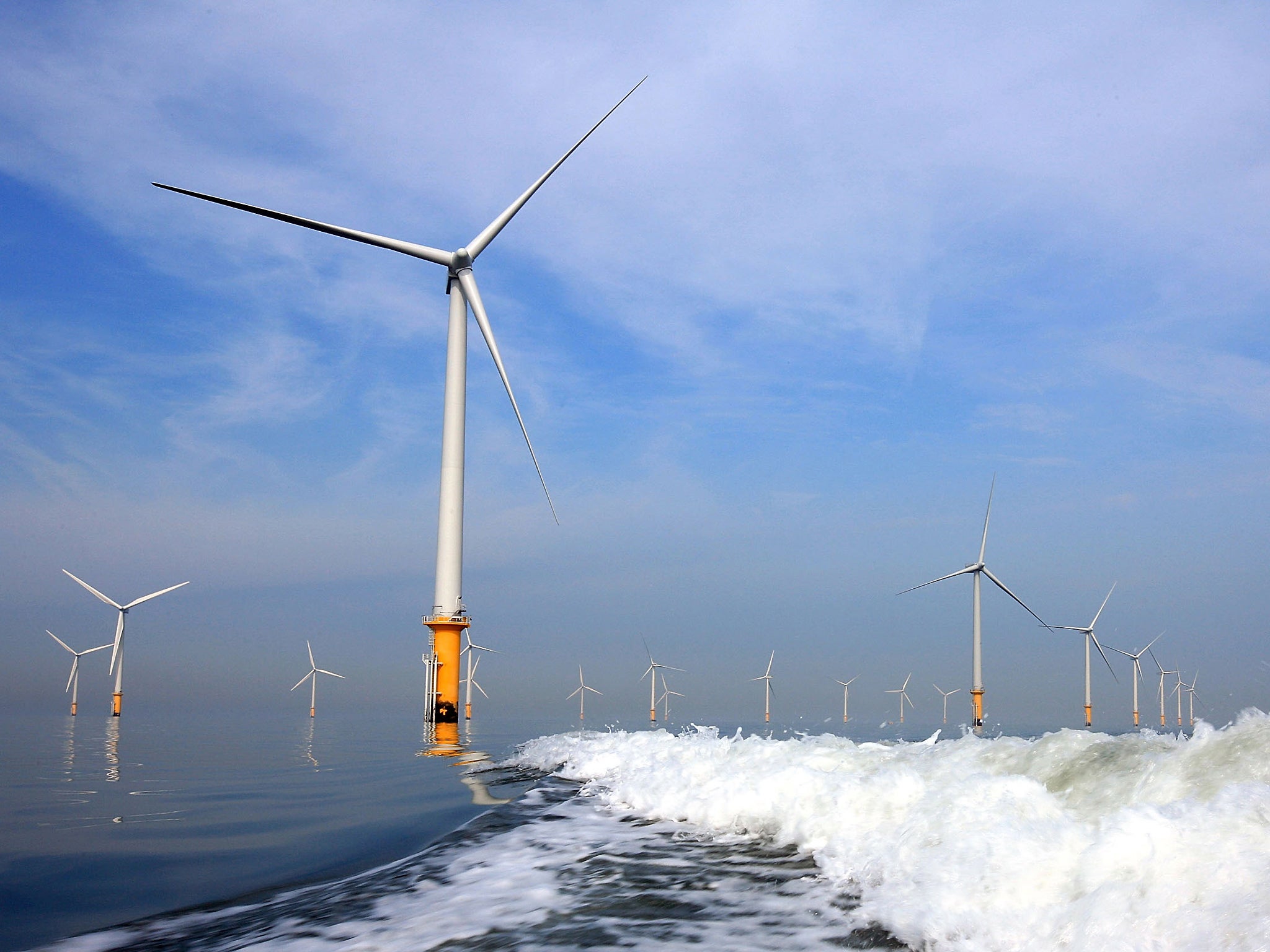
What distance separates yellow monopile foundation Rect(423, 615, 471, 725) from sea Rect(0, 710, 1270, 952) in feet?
69.6

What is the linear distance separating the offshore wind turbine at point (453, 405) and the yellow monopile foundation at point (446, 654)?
3 cm

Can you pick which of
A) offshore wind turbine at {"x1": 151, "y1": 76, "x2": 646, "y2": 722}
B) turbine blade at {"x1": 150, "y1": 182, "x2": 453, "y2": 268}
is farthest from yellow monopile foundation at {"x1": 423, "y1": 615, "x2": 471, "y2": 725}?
turbine blade at {"x1": 150, "y1": 182, "x2": 453, "y2": 268}

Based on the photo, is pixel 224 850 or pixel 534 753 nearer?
pixel 224 850

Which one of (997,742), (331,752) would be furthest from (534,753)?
(997,742)

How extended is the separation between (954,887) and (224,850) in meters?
8.64

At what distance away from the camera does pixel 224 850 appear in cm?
1033

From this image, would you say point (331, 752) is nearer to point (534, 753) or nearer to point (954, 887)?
point (534, 753)

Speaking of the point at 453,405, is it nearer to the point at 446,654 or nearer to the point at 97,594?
the point at 446,654

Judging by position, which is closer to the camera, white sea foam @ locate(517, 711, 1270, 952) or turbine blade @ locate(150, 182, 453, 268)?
white sea foam @ locate(517, 711, 1270, 952)

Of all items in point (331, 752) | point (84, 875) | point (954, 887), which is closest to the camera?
point (954, 887)

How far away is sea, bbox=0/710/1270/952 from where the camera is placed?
566cm

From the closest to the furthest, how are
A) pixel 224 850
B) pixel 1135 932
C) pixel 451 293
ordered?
pixel 1135 932 < pixel 224 850 < pixel 451 293

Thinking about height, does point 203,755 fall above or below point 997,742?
below

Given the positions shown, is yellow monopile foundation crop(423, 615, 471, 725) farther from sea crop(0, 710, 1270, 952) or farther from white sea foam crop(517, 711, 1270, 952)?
white sea foam crop(517, 711, 1270, 952)
